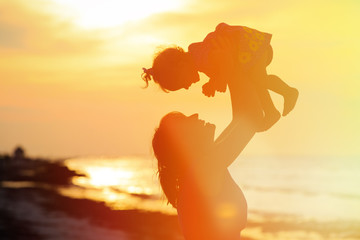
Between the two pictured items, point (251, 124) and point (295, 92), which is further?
point (295, 92)

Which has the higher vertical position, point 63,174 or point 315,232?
point 63,174

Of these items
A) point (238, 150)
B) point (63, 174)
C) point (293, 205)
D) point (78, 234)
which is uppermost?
point (63, 174)

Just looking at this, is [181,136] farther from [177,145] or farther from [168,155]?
[168,155]

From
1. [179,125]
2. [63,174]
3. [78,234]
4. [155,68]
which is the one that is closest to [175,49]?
[155,68]

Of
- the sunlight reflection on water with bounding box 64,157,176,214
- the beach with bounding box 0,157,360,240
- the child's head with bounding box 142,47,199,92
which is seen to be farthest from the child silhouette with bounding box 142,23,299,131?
the beach with bounding box 0,157,360,240

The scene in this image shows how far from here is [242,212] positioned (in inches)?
125

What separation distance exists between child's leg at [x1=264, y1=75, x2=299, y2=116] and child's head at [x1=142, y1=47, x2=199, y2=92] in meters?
0.38

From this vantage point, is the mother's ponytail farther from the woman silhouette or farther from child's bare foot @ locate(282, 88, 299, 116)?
child's bare foot @ locate(282, 88, 299, 116)

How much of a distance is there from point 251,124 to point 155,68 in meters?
0.68

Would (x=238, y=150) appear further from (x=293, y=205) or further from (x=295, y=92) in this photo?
(x=293, y=205)

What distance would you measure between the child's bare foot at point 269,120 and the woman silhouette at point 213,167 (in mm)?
25

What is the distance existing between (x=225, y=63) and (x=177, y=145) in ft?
1.58

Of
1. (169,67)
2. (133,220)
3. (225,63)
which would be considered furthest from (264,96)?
(133,220)

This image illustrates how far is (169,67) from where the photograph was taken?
340 cm
